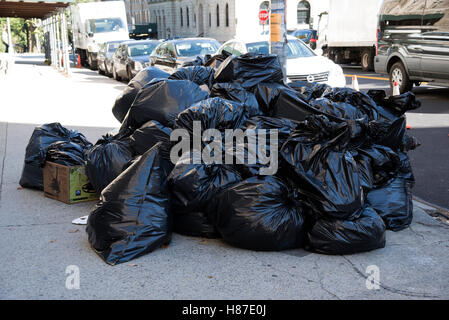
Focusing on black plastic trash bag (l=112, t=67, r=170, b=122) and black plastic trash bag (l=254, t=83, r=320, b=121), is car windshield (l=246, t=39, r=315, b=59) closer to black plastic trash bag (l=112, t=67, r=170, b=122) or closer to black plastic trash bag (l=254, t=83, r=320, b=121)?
black plastic trash bag (l=112, t=67, r=170, b=122)

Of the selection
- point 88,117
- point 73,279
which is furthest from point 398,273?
point 88,117

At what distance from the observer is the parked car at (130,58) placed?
1723 centimetres

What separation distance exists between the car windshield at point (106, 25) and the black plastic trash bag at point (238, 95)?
22.8 m

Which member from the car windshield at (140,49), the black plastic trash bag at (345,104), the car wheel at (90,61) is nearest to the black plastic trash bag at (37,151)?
the black plastic trash bag at (345,104)

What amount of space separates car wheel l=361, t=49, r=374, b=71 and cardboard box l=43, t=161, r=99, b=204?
56.4 feet

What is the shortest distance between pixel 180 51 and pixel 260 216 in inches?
443

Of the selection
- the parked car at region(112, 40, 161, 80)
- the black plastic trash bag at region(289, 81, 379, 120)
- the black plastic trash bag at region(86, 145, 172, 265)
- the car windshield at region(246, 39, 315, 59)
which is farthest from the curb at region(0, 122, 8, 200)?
the parked car at region(112, 40, 161, 80)

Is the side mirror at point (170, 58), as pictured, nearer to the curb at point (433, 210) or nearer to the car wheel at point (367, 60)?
the car wheel at point (367, 60)

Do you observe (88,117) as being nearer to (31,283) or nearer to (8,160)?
(8,160)

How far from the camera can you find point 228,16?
5253 centimetres

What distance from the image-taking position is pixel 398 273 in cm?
352

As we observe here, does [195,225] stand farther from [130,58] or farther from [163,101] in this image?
[130,58]

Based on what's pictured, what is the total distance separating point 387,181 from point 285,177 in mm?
1056

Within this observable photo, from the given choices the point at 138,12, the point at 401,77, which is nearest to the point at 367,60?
the point at 401,77
